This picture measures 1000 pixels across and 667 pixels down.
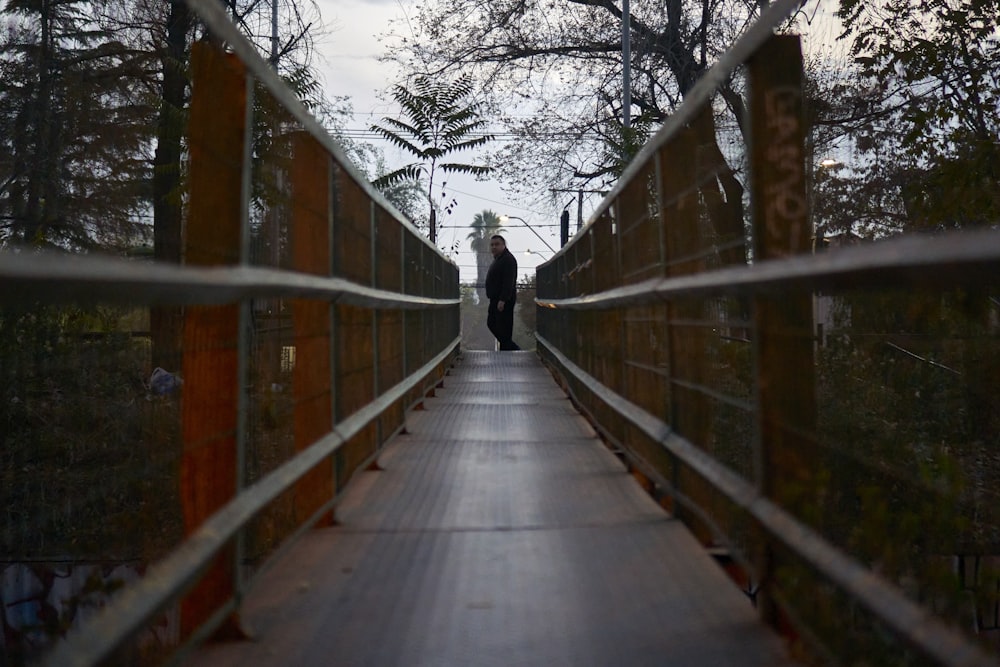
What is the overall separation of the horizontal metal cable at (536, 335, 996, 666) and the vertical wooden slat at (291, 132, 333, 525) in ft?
4.65

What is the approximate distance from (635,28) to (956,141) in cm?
1581

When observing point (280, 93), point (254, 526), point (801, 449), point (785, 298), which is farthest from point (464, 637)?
point (254, 526)

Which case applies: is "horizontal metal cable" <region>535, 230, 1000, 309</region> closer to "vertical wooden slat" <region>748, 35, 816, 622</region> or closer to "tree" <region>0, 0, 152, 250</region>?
"vertical wooden slat" <region>748, 35, 816, 622</region>

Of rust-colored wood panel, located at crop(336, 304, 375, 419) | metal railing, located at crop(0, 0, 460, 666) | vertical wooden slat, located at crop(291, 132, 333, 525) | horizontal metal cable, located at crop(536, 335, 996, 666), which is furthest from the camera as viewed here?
rust-colored wood panel, located at crop(336, 304, 375, 419)

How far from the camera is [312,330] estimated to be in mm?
4363

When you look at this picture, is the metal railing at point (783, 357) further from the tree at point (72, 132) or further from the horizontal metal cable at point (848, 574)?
the tree at point (72, 132)

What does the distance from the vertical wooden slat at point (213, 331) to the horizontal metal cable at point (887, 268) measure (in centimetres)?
142

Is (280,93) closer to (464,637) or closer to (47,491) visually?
(464,637)

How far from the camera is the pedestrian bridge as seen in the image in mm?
2381

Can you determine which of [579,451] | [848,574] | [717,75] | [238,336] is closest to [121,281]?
[238,336]

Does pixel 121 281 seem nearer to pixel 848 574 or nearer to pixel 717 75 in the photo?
pixel 848 574

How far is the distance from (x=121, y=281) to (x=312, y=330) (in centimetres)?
259

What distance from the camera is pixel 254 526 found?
7141mm

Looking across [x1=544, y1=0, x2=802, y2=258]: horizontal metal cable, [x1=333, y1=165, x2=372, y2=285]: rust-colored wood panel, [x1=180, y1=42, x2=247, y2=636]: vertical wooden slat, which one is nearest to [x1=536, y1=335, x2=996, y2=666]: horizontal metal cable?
[x1=544, y1=0, x2=802, y2=258]: horizontal metal cable
